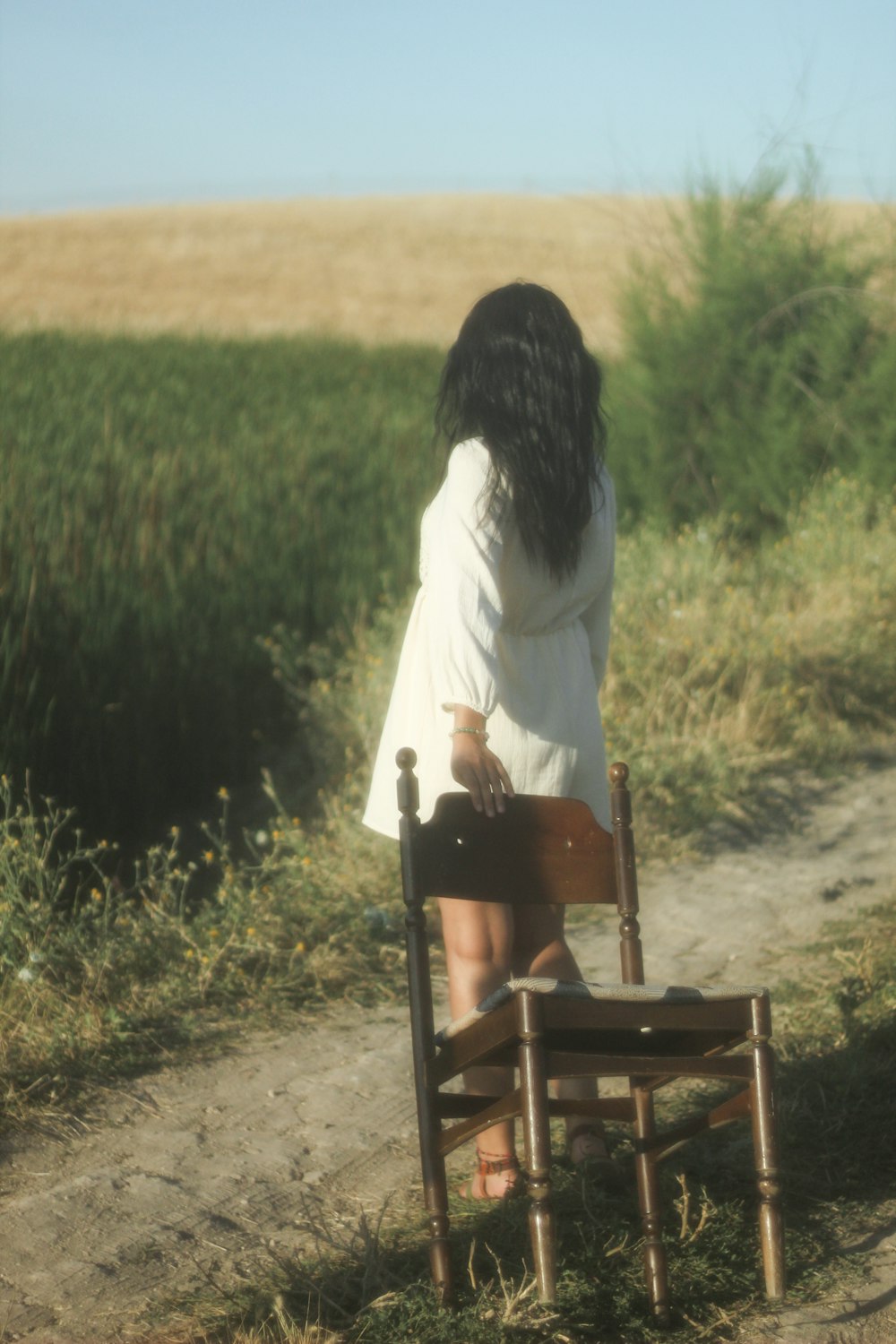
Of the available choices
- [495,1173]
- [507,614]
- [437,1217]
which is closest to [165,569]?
[507,614]

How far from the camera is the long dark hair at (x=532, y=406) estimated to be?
2.85 m

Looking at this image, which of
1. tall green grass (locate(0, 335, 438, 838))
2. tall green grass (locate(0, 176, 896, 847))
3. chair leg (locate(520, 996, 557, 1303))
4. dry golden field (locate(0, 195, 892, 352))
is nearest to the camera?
chair leg (locate(520, 996, 557, 1303))

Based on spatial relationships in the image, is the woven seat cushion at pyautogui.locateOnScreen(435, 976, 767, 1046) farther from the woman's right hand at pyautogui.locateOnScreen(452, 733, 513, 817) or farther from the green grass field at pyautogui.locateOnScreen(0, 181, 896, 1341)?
the green grass field at pyautogui.locateOnScreen(0, 181, 896, 1341)

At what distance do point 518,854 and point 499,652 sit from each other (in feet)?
1.33

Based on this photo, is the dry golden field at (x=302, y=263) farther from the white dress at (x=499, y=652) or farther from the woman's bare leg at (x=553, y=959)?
the woman's bare leg at (x=553, y=959)

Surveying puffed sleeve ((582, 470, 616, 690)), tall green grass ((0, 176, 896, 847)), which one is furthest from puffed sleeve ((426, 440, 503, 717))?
tall green grass ((0, 176, 896, 847))

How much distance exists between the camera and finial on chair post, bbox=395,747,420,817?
2.75 meters

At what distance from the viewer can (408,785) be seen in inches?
108

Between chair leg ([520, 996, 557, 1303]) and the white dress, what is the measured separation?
2.10 ft

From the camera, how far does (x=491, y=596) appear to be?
2764 millimetres

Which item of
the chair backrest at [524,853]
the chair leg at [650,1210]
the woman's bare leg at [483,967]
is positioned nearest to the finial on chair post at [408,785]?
the chair backrest at [524,853]

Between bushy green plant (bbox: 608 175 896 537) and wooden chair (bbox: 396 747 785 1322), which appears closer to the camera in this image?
wooden chair (bbox: 396 747 785 1322)

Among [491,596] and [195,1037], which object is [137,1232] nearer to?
[195,1037]

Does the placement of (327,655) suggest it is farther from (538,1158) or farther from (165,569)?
(538,1158)
